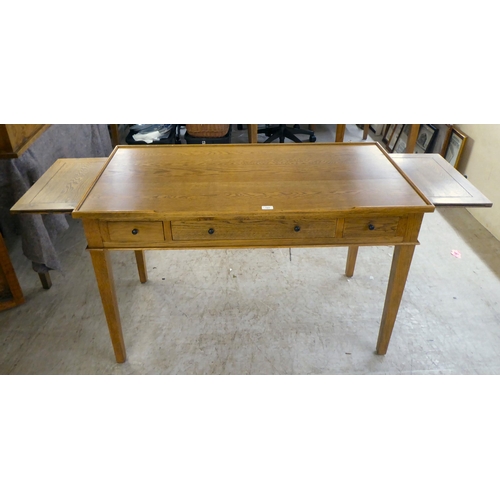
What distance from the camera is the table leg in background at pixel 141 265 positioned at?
2.41 m

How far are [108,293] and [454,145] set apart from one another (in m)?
2.86

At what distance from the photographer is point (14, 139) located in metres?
2.17

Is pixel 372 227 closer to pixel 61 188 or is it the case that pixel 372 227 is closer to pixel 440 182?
pixel 440 182

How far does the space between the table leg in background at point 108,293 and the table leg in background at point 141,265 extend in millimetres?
574

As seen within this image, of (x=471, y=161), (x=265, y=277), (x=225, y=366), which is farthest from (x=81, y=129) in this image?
(x=471, y=161)

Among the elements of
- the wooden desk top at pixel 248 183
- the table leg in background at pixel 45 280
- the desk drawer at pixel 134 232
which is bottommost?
the table leg in background at pixel 45 280

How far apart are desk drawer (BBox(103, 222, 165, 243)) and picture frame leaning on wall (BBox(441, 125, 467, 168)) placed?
2602 mm

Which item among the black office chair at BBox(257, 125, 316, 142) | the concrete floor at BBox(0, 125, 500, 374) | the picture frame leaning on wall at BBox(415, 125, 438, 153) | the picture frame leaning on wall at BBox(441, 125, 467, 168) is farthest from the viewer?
the black office chair at BBox(257, 125, 316, 142)

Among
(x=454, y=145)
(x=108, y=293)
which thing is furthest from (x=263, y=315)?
(x=454, y=145)

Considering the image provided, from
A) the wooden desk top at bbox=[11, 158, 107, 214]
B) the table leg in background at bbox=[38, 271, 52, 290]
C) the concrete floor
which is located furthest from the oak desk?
the table leg in background at bbox=[38, 271, 52, 290]

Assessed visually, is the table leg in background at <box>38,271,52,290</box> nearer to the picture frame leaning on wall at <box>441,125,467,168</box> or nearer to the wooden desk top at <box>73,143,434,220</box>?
the wooden desk top at <box>73,143,434,220</box>

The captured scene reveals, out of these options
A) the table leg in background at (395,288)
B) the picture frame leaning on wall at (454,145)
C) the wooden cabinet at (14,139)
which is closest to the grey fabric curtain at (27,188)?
the wooden cabinet at (14,139)

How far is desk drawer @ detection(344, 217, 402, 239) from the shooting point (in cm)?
162

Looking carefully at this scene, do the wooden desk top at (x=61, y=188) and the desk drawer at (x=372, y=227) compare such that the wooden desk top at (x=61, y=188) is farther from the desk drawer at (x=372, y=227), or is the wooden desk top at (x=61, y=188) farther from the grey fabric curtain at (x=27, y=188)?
the desk drawer at (x=372, y=227)
